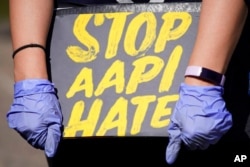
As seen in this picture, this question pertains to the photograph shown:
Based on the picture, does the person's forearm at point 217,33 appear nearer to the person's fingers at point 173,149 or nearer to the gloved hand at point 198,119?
the gloved hand at point 198,119

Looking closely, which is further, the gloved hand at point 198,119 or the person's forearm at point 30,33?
the person's forearm at point 30,33

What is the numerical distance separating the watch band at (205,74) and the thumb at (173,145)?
128 millimetres

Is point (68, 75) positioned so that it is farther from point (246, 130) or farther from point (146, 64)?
point (246, 130)

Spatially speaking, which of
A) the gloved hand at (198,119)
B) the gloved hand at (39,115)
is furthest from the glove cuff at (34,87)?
the gloved hand at (198,119)

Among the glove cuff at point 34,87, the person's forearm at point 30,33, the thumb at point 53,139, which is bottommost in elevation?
the thumb at point 53,139

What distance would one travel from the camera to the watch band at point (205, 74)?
1620mm

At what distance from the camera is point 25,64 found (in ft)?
5.62

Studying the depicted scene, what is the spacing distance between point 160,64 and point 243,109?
235 millimetres

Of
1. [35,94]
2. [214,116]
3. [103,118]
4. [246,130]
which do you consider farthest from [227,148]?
[35,94]

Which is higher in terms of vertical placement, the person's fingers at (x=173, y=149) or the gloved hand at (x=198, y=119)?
the gloved hand at (x=198, y=119)

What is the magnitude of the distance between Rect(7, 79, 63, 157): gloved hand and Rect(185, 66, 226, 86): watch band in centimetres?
32

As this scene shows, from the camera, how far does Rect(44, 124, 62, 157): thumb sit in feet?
5.47

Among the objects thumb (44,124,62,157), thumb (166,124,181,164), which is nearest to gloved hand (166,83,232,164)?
thumb (166,124,181,164)

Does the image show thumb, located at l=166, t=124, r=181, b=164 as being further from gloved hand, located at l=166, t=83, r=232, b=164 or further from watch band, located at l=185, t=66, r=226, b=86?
watch band, located at l=185, t=66, r=226, b=86
